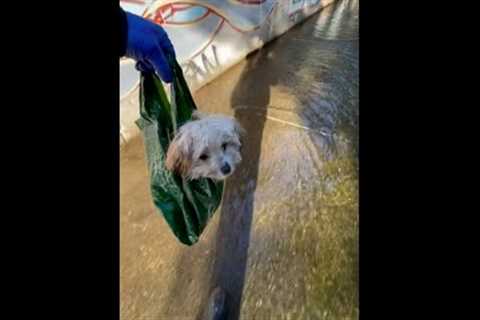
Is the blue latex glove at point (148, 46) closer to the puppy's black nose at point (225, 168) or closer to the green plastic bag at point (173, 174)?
the green plastic bag at point (173, 174)

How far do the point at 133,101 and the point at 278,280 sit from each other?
0.60 metres

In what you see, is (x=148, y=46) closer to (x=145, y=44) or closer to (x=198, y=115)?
(x=145, y=44)

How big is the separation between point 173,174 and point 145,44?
326 mm

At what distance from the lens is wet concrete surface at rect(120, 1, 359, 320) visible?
1389 millimetres

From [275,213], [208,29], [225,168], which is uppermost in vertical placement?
[208,29]

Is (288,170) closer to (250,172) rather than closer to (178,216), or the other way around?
(250,172)

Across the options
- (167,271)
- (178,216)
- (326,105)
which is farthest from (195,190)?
(326,105)

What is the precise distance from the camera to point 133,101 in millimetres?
1514

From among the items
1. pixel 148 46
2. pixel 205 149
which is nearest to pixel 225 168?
pixel 205 149

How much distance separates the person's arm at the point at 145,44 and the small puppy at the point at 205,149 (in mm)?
151

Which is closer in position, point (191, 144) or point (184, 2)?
point (191, 144)

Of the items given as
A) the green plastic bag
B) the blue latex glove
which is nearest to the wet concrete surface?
the green plastic bag

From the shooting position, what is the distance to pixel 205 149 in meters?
1.36

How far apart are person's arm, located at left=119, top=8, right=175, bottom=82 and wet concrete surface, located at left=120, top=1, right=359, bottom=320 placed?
13 centimetres
